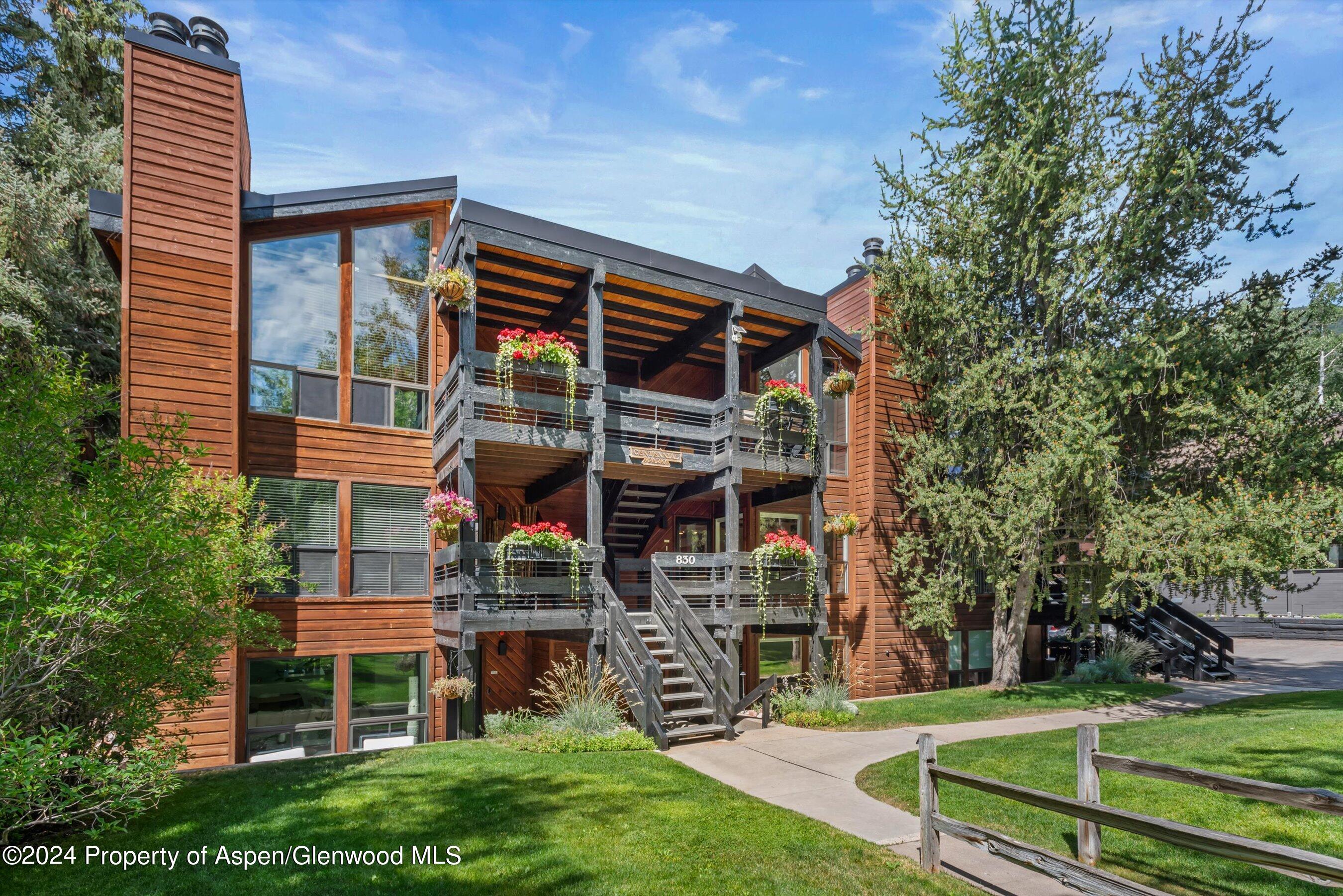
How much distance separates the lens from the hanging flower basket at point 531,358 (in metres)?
11.2

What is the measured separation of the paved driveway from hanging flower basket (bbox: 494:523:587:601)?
15.6 m

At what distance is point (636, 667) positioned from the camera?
10891 mm

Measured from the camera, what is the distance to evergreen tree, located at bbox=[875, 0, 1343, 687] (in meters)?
12.6

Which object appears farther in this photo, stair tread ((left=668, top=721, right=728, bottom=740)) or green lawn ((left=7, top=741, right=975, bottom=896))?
stair tread ((left=668, top=721, right=728, bottom=740))

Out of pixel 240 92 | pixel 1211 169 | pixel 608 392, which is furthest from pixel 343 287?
pixel 1211 169

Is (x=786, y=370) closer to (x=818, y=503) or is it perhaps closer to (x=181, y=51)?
(x=818, y=503)

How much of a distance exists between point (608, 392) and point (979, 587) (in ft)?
35.5

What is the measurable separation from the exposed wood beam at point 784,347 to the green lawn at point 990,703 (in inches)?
284

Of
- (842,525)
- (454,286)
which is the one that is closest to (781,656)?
(842,525)

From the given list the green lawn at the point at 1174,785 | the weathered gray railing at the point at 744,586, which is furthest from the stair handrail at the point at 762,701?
the green lawn at the point at 1174,785

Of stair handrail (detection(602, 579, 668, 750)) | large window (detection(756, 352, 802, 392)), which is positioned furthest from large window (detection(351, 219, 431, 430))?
large window (detection(756, 352, 802, 392))

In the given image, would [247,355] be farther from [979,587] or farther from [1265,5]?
[1265,5]

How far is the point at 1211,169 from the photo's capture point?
531 inches

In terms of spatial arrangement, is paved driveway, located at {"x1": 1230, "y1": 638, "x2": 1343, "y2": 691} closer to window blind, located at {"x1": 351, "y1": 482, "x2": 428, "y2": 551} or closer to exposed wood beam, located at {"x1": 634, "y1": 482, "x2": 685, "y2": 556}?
exposed wood beam, located at {"x1": 634, "y1": 482, "x2": 685, "y2": 556}
